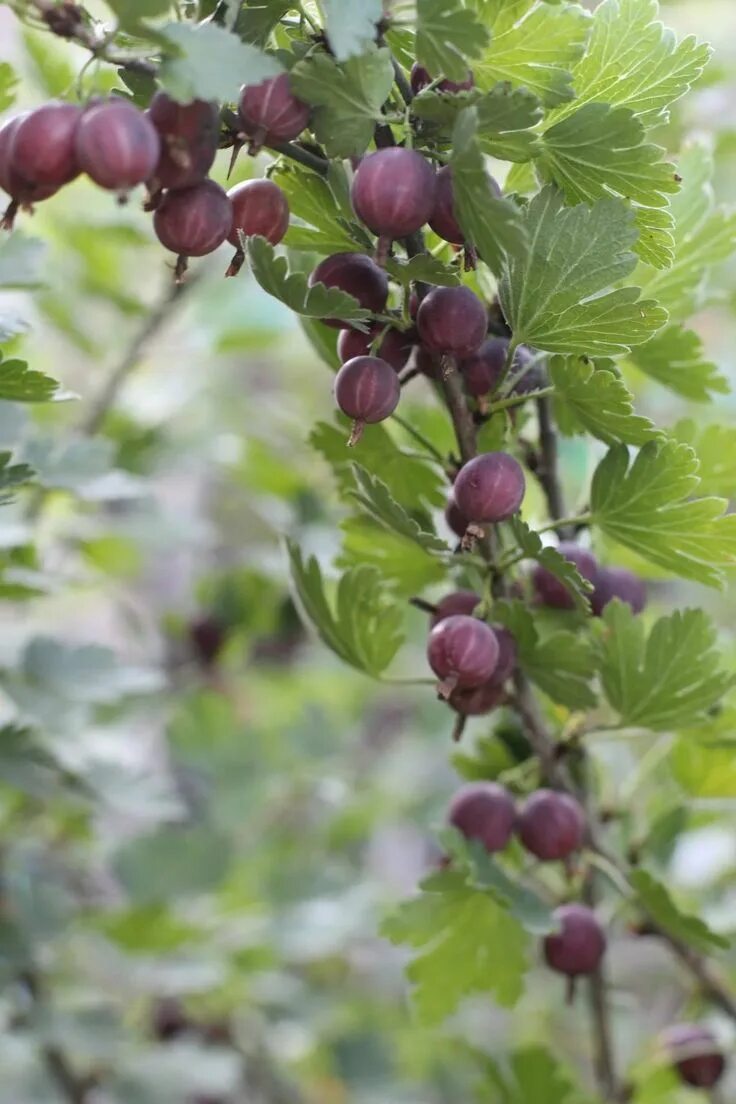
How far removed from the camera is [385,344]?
1.69 ft

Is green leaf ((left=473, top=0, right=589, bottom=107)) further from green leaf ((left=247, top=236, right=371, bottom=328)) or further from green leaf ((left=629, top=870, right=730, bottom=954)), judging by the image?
green leaf ((left=629, top=870, right=730, bottom=954))

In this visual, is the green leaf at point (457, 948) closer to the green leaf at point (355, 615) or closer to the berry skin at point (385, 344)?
the green leaf at point (355, 615)

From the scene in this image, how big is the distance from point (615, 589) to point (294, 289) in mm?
269

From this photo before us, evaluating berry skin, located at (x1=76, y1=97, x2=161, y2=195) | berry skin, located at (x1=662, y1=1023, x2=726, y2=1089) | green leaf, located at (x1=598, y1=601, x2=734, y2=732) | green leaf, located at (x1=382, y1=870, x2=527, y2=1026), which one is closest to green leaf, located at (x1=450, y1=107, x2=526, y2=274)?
berry skin, located at (x1=76, y1=97, x2=161, y2=195)

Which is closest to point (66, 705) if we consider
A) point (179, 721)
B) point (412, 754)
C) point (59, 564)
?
point (59, 564)

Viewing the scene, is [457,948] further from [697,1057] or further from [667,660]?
[697,1057]

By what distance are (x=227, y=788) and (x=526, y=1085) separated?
1.79ft

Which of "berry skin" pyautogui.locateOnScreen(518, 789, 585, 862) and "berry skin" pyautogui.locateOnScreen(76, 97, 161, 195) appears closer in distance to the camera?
"berry skin" pyautogui.locateOnScreen(76, 97, 161, 195)

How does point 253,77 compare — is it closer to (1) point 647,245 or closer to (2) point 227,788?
(1) point 647,245

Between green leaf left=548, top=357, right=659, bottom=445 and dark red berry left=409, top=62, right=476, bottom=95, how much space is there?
0.13 m

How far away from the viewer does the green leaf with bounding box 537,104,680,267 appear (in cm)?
47

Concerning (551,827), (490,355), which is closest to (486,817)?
(551,827)

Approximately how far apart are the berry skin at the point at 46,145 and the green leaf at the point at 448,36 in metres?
0.13

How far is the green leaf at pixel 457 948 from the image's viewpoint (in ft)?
2.02
